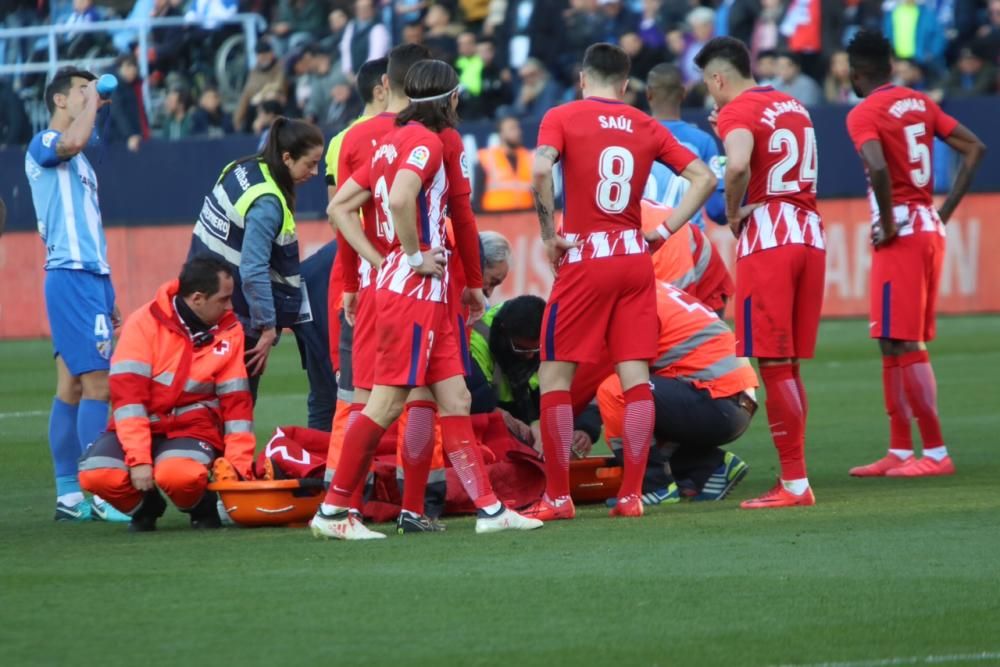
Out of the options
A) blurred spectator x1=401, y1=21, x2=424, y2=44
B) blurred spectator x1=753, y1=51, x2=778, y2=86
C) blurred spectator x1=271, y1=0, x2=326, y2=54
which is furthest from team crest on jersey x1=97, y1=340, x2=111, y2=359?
blurred spectator x1=271, y1=0, x2=326, y2=54

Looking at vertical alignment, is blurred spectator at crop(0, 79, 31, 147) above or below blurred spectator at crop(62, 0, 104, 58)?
below

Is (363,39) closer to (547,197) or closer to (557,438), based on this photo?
(547,197)

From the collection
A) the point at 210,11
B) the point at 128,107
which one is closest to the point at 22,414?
the point at 128,107

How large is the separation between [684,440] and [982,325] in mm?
11219

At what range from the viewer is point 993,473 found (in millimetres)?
9617

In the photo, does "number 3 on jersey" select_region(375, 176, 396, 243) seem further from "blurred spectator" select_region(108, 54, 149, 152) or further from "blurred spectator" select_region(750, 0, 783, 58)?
"blurred spectator" select_region(108, 54, 149, 152)

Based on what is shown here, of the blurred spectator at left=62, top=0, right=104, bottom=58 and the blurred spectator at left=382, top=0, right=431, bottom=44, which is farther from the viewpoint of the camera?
the blurred spectator at left=62, top=0, right=104, bottom=58

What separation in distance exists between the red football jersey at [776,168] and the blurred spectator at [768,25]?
12564mm

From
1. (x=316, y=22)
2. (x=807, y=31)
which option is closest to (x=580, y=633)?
(x=807, y=31)

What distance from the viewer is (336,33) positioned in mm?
23672

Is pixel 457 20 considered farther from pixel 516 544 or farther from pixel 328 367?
pixel 516 544

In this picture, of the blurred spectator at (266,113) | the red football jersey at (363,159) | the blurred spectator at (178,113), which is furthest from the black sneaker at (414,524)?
the blurred spectator at (178,113)

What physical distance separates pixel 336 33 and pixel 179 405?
1578cm

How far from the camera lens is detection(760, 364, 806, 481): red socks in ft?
27.7
